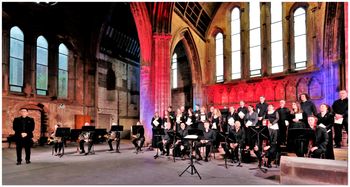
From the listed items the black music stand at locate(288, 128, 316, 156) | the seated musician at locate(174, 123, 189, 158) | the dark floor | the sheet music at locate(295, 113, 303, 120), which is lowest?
the dark floor

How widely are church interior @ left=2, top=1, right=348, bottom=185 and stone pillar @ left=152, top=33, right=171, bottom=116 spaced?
0.19ft

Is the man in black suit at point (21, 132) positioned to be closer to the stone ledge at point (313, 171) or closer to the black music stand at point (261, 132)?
the black music stand at point (261, 132)

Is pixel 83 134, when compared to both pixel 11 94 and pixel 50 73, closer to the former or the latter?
pixel 11 94

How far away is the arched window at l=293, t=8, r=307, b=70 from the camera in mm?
17516

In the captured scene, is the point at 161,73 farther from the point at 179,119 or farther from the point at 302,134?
the point at 302,134

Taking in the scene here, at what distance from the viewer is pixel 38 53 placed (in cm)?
1852

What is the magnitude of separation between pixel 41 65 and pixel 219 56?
12.8 meters

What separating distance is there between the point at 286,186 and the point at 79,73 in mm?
18174

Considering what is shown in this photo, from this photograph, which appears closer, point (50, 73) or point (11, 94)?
point (11, 94)

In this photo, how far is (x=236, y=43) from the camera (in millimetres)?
20828

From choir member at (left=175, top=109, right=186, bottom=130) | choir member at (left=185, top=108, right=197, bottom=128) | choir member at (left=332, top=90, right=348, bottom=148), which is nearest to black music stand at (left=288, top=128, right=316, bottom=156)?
choir member at (left=332, top=90, right=348, bottom=148)

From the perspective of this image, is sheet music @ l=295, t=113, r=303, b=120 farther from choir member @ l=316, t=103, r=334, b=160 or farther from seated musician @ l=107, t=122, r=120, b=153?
seated musician @ l=107, t=122, r=120, b=153

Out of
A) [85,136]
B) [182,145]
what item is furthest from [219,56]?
[85,136]

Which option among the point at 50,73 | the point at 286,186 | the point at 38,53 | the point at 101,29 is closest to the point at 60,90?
the point at 50,73
